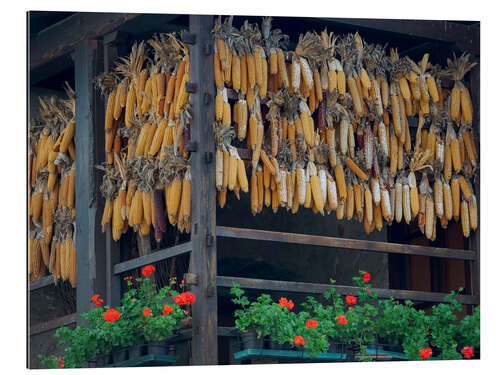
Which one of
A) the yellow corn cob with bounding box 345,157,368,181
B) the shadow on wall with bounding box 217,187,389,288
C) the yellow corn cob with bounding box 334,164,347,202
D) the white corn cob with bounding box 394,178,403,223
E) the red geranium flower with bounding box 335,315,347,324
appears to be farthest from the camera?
the shadow on wall with bounding box 217,187,389,288

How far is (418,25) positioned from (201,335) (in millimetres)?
3019

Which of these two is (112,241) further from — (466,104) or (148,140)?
(466,104)

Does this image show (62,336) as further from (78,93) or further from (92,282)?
(78,93)

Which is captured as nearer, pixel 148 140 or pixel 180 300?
pixel 180 300

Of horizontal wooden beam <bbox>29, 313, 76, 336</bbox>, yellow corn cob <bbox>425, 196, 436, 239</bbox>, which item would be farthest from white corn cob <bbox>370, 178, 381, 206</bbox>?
horizontal wooden beam <bbox>29, 313, 76, 336</bbox>

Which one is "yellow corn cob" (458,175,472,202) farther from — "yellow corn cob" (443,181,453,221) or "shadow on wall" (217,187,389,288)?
"shadow on wall" (217,187,389,288)

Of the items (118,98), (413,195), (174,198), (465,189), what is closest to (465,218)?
(465,189)

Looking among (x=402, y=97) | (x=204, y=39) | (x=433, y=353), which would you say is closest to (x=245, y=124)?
(x=204, y=39)

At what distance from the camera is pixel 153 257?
10.0m

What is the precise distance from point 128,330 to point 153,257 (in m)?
0.73

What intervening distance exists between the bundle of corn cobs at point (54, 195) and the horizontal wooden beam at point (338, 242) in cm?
159

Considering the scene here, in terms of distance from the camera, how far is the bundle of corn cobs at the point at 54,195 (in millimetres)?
10875

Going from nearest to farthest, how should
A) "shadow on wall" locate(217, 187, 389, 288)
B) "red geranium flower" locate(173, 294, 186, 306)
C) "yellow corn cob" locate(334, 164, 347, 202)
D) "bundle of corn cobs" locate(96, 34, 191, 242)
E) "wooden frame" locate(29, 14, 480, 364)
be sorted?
"red geranium flower" locate(173, 294, 186, 306)
"wooden frame" locate(29, 14, 480, 364)
"bundle of corn cobs" locate(96, 34, 191, 242)
"yellow corn cob" locate(334, 164, 347, 202)
"shadow on wall" locate(217, 187, 389, 288)

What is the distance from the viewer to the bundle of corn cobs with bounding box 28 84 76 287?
35.7ft
